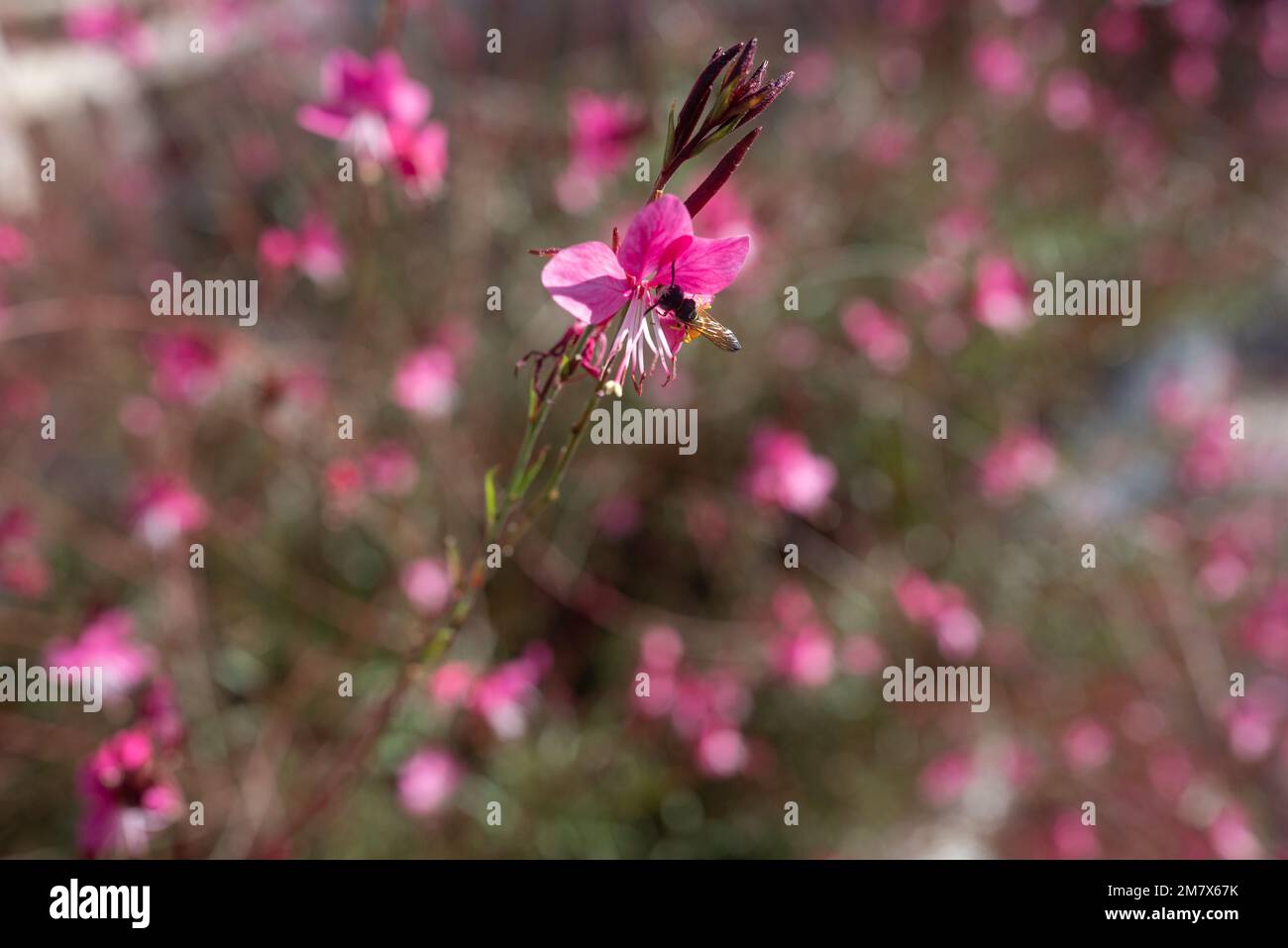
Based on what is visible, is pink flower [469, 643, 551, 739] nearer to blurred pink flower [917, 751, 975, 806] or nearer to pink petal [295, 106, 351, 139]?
pink petal [295, 106, 351, 139]

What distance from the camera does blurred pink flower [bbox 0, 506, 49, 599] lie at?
1458mm

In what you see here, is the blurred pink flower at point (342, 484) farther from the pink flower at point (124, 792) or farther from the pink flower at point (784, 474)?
the pink flower at point (784, 474)

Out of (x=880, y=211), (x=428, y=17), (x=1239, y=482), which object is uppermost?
(x=428, y=17)

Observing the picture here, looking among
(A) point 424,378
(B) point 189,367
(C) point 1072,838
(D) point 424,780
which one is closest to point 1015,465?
(C) point 1072,838

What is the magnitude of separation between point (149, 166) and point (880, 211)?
2172 mm

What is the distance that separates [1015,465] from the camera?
1.96 m

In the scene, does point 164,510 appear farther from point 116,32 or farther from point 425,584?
point 116,32

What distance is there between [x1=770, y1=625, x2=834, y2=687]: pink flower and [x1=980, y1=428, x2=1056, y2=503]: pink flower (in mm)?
590

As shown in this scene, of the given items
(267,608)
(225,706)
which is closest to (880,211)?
(267,608)

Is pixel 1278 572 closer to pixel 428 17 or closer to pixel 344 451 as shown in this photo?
pixel 344 451

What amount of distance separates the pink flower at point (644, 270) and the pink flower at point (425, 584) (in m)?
1.08

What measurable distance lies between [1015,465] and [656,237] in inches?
61.2

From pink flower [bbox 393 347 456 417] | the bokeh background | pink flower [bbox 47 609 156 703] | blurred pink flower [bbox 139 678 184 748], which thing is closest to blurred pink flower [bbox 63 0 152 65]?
the bokeh background

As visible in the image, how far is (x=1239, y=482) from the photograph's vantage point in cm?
250
